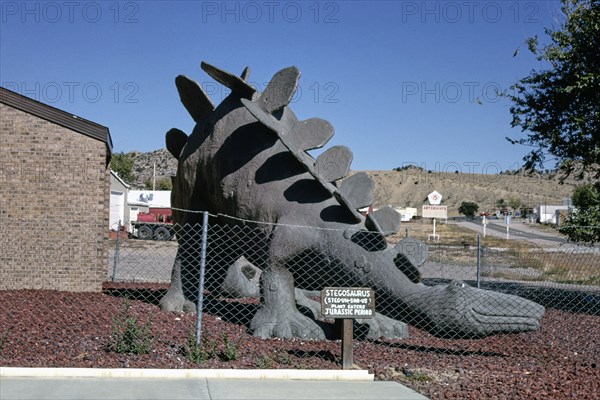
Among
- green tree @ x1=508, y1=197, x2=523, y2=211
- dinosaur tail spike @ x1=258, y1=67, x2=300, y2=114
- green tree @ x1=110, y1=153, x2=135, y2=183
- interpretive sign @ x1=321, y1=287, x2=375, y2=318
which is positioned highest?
green tree @ x1=110, y1=153, x2=135, y2=183

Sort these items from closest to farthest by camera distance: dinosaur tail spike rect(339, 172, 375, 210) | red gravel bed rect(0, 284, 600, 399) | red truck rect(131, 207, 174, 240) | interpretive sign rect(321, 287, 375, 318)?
red gravel bed rect(0, 284, 600, 399) → interpretive sign rect(321, 287, 375, 318) → dinosaur tail spike rect(339, 172, 375, 210) → red truck rect(131, 207, 174, 240)

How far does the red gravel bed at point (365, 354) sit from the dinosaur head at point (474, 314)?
34cm

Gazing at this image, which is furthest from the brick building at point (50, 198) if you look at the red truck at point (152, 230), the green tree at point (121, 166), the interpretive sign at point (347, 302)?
the green tree at point (121, 166)

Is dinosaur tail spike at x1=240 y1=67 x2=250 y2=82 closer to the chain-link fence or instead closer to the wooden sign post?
the chain-link fence

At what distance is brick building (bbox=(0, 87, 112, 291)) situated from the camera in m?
11.3

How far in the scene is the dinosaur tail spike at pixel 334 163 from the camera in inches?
311

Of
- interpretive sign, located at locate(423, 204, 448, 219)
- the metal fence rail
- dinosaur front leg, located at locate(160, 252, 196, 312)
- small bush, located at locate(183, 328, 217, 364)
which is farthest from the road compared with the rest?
small bush, located at locate(183, 328, 217, 364)

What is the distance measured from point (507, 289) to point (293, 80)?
359 inches

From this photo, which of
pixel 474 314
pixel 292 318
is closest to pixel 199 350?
pixel 292 318

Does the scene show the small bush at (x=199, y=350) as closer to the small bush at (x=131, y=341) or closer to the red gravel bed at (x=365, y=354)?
the red gravel bed at (x=365, y=354)

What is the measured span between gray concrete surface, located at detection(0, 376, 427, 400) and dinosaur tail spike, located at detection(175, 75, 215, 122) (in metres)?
4.84

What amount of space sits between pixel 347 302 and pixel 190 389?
170 centimetres

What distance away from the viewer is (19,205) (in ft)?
37.3

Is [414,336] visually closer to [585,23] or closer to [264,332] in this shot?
[264,332]
